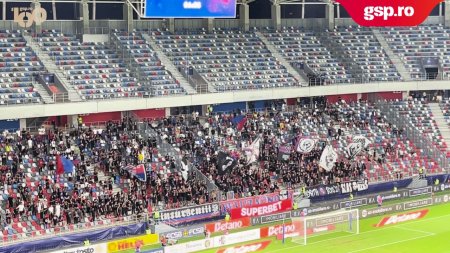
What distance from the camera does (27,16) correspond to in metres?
58.8

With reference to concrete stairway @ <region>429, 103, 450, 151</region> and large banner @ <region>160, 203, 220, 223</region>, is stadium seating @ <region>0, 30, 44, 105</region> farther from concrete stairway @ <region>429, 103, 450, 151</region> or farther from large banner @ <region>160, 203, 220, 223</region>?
concrete stairway @ <region>429, 103, 450, 151</region>

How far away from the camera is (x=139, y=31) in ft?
211

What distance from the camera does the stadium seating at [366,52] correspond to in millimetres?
70125

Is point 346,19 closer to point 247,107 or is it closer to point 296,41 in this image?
point 296,41

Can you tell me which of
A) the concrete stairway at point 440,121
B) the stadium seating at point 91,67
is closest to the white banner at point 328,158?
the stadium seating at point 91,67

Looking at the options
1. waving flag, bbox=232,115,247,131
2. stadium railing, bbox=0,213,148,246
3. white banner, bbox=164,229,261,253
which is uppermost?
waving flag, bbox=232,115,247,131

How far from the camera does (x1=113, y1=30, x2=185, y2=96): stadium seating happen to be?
59250mm

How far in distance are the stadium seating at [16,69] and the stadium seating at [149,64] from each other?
23.6 feet

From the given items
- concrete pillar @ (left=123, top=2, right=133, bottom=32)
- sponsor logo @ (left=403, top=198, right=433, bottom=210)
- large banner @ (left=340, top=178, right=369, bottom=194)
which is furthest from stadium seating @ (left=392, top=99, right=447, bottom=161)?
concrete pillar @ (left=123, top=2, right=133, bottom=32)

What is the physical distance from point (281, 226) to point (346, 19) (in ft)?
98.4

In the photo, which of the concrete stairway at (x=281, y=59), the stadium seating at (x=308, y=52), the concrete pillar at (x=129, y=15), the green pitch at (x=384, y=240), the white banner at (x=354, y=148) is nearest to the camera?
the green pitch at (x=384, y=240)

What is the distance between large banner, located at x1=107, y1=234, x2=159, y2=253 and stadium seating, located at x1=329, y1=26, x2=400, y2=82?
90.7 ft

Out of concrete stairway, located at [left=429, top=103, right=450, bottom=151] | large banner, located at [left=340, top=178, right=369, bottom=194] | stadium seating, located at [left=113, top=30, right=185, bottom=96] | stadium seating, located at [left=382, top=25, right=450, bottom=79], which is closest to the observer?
stadium seating, located at [left=113, top=30, right=185, bottom=96]

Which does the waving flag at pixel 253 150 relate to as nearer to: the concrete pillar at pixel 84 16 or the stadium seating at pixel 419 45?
the concrete pillar at pixel 84 16
